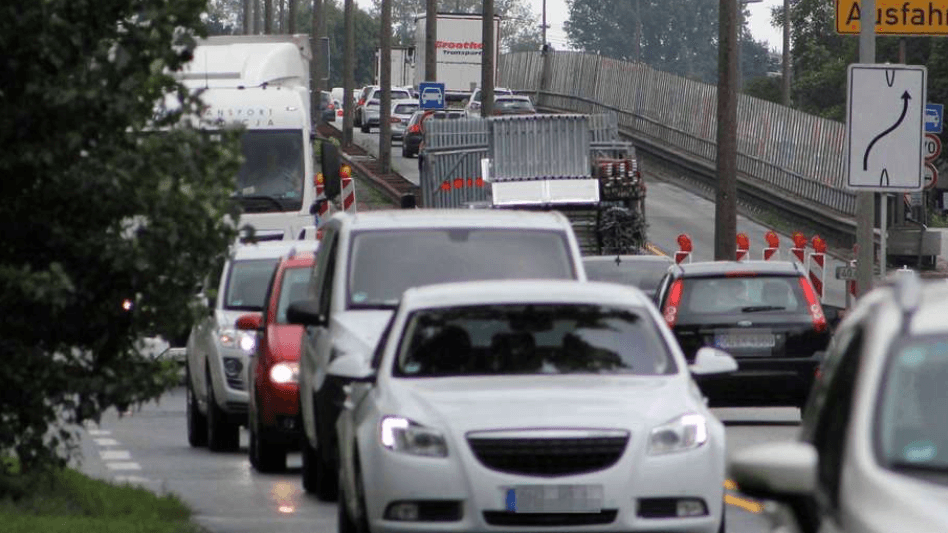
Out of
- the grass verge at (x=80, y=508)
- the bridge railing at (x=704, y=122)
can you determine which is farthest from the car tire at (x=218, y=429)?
the bridge railing at (x=704, y=122)

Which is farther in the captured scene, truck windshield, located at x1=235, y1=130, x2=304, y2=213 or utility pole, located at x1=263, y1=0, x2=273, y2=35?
utility pole, located at x1=263, y1=0, x2=273, y2=35

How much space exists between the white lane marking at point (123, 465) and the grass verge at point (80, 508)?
372 cm

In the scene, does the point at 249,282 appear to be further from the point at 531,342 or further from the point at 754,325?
the point at 531,342

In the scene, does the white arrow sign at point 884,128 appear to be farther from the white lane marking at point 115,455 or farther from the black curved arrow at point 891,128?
the white lane marking at point 115,455

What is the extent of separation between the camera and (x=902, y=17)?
29.5 m

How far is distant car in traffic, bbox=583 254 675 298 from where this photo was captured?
2650 cm

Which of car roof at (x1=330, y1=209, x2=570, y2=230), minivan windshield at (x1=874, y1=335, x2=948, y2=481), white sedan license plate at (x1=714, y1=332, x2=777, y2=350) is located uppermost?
minivan windshield at (x1=874, y1=335, x2=948, y2=481)

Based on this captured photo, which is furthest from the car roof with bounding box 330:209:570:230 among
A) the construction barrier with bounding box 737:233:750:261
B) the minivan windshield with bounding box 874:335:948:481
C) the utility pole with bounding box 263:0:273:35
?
the utility pole with bounding box 263:0:273:35

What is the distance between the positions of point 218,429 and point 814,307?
5.56 metres

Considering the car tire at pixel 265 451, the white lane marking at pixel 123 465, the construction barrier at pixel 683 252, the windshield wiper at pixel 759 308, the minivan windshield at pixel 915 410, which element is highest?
the minivan windshield at pixel 915 410

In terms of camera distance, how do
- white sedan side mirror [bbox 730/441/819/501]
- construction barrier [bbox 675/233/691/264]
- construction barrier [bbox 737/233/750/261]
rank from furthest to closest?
construction barrier [bbox 675/233/691/264] < construction barrier [bbox 737/233/750/261] < white sedan side mirror [bbox 730/441/819/501]

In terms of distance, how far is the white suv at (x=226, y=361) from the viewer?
62.8 feet

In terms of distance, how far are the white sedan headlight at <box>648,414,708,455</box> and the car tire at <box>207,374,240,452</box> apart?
891 centimetres

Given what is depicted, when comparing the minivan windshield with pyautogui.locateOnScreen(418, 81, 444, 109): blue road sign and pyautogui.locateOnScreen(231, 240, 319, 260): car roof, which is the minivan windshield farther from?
pyautogui.locateOnScreen(418, 81, 444, 109): blue road sign
